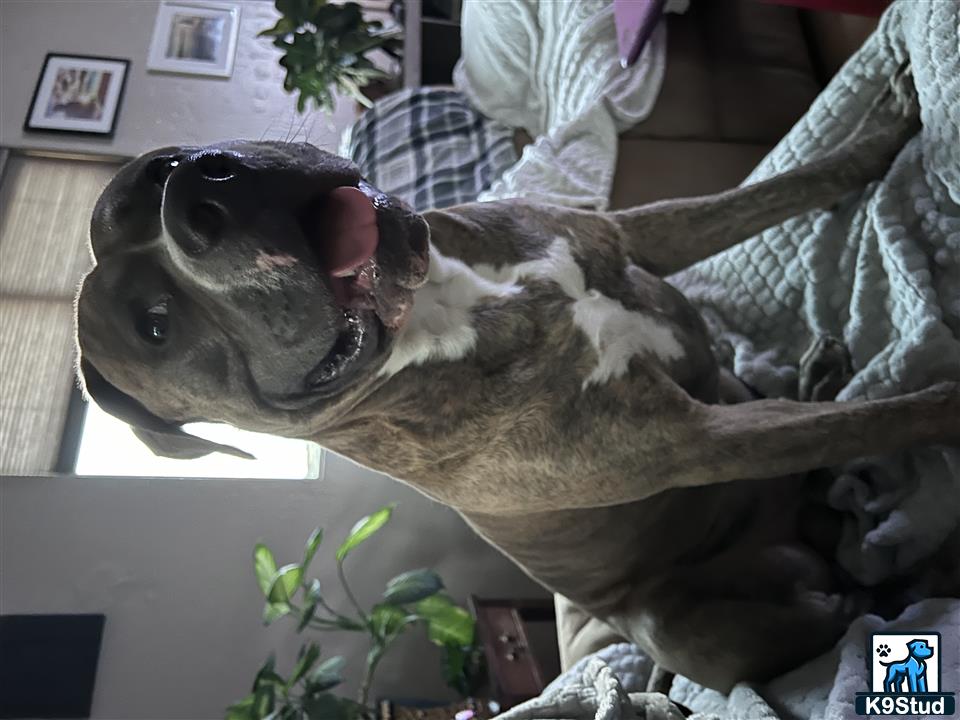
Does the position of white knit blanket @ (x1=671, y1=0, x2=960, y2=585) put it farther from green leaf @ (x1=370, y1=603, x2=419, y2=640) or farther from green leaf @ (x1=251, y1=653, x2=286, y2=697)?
green leaf @ (x1=251, y1=653, x2=286, y2=697)

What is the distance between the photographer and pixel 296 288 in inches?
37.2

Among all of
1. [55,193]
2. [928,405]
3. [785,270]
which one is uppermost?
[55,193]

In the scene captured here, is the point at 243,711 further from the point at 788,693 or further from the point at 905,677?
the point at 905,677

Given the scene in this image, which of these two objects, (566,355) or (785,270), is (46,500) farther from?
(785,270)

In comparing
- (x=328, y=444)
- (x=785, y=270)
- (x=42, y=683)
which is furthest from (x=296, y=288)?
(x=42, y=683)

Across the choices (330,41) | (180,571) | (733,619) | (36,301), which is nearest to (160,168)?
(733,619)

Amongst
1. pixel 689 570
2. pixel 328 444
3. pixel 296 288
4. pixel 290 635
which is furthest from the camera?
pixel 290 635

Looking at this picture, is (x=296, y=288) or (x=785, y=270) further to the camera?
(x=785, y=270)

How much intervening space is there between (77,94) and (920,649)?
10.2ft

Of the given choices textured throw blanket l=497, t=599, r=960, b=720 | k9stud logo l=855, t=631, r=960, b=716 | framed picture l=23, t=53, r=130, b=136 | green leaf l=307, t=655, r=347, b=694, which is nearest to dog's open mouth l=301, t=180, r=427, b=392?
textured throw blanket l=497, t=599, r=960, b=720

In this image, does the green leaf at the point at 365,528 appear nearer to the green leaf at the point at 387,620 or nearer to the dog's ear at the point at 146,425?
the green leaf at the point at 387,620

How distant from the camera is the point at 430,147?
331 centimetres

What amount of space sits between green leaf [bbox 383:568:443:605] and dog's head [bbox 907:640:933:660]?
1735 millimetres

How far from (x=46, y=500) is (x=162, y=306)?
2.15 m
